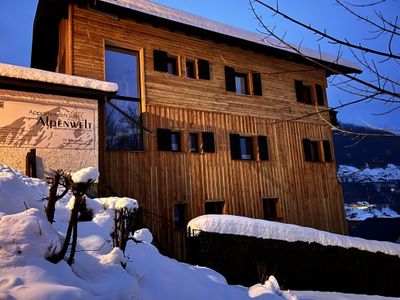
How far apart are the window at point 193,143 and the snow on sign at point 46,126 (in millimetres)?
4887

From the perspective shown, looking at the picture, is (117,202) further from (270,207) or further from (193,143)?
(270,207)

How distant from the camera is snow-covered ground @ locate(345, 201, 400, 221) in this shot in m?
61.0

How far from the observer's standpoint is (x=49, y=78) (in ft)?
27.2

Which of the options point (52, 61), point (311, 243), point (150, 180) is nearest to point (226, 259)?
point (311, 243)

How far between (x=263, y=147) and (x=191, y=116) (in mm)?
4029

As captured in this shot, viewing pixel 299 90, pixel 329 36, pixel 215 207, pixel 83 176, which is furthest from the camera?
pixel 299 90

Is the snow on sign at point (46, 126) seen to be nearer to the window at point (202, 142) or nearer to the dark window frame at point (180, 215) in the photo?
the dark window frame at point (180, 215)

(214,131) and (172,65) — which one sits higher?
(172,65)

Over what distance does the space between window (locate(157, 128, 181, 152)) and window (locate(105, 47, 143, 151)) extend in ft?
2.47

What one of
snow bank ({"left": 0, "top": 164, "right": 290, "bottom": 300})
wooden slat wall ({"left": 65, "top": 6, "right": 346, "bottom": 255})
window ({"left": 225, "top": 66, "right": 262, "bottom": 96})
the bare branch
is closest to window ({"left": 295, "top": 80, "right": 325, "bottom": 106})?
wooden slat wall ({"left": 65, "top": 6, "right": 346, "bottom": 255})

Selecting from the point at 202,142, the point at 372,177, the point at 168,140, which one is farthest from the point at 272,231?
the point at 372,177

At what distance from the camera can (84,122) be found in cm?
908

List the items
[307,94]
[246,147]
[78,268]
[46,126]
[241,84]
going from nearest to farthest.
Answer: [78,268], [46,126], [246,147], [241,84], [307,94]

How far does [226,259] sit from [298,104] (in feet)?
34.4
